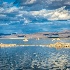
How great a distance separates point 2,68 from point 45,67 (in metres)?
11.2

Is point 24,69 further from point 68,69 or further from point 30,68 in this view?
point 68,69

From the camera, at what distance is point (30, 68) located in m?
79.1

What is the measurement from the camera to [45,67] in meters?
80.8

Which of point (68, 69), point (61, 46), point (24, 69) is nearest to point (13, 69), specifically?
point (24, 69)

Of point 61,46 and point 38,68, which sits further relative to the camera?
point 61,46

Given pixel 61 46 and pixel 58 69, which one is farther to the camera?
pixel 61 46

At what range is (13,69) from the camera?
254 ft

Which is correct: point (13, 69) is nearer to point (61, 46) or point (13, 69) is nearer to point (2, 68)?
point (2, 68)

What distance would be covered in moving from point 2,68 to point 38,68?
9.32 meters

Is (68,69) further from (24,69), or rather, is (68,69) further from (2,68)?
(2,68)

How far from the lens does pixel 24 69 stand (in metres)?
78.0

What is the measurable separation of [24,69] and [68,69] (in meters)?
11.1

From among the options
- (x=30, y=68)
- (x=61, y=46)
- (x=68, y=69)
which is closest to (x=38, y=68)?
(x=30, y=68)

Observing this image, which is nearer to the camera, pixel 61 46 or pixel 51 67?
pixel 51 67
